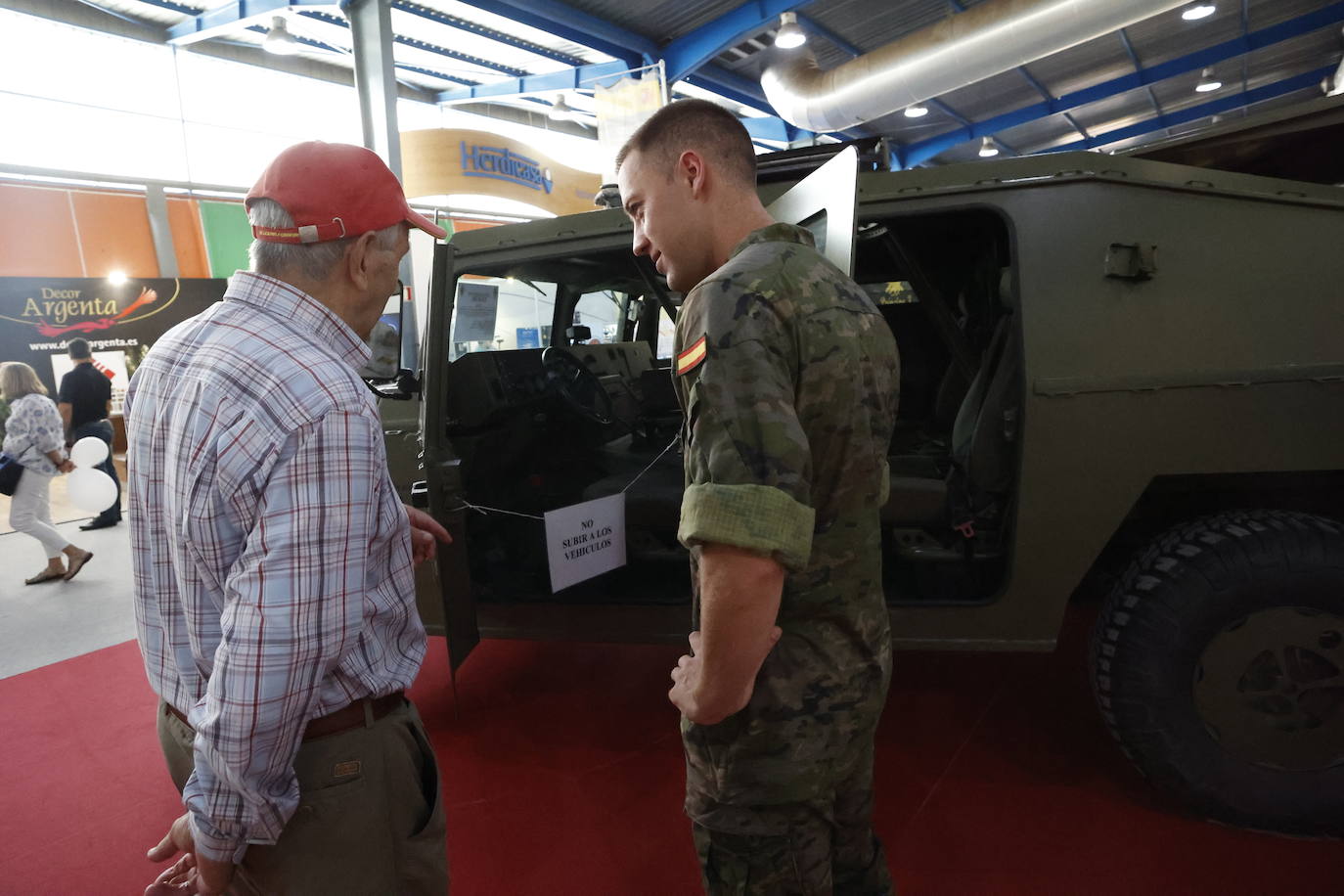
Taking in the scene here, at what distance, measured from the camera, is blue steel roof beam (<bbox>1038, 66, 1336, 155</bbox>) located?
1247 centimetres

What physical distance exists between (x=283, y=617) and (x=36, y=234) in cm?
838

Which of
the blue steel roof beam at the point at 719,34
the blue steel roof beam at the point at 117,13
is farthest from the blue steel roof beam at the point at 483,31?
the blue steel roof beam at the point at 117,13

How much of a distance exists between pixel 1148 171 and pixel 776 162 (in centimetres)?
95

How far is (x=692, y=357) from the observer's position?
0.99 meters

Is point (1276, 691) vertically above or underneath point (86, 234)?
underneath

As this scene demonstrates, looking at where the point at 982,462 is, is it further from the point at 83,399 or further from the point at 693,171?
the point at 83,399

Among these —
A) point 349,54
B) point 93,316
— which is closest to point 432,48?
point 349,54

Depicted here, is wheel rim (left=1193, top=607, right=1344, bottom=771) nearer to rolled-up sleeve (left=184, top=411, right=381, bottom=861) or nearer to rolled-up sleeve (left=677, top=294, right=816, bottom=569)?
rolled-up sleeve (left=677, top=294, right=816, bottom=569)

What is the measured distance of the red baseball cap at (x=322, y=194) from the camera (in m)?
1.00

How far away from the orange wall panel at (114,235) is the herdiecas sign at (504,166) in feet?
11.3

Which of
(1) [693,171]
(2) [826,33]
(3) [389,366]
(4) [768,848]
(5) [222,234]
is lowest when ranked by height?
(4) [768,848]

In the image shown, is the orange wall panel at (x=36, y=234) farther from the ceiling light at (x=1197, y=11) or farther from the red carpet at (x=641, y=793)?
the ceiling light at (x=1197, y=11)

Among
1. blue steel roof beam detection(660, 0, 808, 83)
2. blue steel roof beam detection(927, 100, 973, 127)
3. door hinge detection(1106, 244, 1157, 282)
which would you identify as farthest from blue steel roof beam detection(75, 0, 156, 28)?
blue steel roof beam detection(927, 100, 973, 127)

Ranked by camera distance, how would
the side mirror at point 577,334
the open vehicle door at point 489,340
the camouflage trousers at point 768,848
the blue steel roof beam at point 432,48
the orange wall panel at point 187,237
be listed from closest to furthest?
the camouflage trousers at point 768,848 < the open vehicle door at point 489,340 < the side mirror at point 577,334 < the orange wall panel at point 187,237 < the blue steel roof beam at point 432,48
